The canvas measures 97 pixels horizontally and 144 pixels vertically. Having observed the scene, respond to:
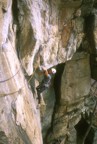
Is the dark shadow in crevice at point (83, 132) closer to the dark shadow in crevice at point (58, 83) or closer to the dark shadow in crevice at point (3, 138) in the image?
the dark shadow in crevice at point (58, 83)

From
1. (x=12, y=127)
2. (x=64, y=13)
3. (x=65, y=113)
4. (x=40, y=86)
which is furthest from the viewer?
(x=65, y=113)

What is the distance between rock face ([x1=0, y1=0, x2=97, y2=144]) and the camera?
202 inches

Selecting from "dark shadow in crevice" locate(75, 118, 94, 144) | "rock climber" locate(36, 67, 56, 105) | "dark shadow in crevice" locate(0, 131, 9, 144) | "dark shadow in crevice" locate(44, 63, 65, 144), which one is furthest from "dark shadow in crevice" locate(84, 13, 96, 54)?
"dark shadow in crevice" locate(0, 131, 9, 144)

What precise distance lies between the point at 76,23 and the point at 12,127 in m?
5.12

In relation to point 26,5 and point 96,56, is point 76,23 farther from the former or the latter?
point 26,5

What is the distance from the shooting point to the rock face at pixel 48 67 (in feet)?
16.9

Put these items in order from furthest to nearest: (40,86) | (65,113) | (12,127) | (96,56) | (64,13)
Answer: (65,113) < (96,56) < (64,13) < (40,86) < (12,127)

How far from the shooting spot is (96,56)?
10312 millimetres

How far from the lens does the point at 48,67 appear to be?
8133mm

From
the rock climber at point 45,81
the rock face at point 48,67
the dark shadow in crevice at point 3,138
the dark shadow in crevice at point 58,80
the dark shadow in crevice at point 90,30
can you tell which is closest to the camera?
the dark shadow in crevice at point 3,138

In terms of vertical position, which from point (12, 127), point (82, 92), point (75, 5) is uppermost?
point (75, 5)

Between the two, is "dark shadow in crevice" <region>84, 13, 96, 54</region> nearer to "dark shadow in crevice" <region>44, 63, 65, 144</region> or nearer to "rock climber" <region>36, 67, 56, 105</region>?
"dark shadow in crevice" <region>44, 63, 65, 144</region>

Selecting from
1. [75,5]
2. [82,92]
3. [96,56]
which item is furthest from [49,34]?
[82,92]

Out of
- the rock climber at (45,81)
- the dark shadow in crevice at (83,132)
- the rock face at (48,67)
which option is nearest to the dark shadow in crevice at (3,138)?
the rock face at (48,67)
